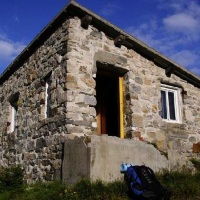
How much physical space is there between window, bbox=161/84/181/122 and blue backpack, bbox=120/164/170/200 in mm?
4631

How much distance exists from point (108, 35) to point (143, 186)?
4.84m

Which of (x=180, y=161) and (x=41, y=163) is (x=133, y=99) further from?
(x=41, y=163)

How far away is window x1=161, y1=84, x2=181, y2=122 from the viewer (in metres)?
9.81

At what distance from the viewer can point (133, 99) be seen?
28.3ft

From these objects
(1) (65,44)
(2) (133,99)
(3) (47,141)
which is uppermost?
(1) (65,44)

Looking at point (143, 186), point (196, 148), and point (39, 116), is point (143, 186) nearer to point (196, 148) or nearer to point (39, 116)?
point (39, 116)

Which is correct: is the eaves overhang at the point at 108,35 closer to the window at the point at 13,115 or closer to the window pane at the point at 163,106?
the window pane at the point at 163,106

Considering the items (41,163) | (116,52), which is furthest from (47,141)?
(116,52)

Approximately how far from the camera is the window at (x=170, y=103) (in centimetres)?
981

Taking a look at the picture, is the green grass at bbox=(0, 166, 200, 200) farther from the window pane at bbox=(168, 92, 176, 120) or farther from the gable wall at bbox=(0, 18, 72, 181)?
the window pane at bbox=(168, 92, 176, 120)

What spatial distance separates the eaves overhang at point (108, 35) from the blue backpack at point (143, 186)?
14.2 feet

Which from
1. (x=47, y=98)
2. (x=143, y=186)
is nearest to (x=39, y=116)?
(x=47, y=98)

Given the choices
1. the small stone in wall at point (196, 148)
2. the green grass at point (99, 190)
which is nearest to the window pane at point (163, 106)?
the small stone in wall at point (196, 148)

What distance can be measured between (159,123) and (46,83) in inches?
134
